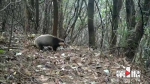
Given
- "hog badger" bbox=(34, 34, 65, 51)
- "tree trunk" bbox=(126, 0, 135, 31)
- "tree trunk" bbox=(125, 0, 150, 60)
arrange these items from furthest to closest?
1. "hog badger" bbox=(34, 34, 65, 51)
2. "tree trunk" bbox=(126, 0, 135, 31)
3. "tree trunk" bbox=(125, 0, 150, 60)

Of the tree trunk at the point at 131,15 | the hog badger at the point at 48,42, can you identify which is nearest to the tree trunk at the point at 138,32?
the tree trunk at the point at 131,15

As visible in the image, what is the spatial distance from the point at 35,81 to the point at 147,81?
2.49 meters

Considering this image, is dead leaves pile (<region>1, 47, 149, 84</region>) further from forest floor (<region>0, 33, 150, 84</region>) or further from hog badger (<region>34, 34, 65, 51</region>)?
hog badger (<region>34, 34, 65, 51</region>)

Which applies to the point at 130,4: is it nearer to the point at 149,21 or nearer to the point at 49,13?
the point at 149,21

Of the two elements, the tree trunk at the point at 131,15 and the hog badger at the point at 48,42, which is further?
the hog badger at the point at 48,42

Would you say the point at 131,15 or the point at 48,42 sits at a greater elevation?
the point at 131,15

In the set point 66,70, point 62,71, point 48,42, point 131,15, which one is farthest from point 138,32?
point 48,42

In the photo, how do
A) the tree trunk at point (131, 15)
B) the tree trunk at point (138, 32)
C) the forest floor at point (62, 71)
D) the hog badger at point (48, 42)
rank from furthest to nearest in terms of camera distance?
1. the hog badger at point (48, 42)
2. the tree trunk at point (131, 15)
3. the tree trunk at point (138, 32)
4. the forest floor at point (62, 71)

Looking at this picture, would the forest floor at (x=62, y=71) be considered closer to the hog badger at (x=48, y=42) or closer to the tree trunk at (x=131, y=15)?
the tree trunk at (x=131, y=15)

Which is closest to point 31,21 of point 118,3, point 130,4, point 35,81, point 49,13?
point 49,13

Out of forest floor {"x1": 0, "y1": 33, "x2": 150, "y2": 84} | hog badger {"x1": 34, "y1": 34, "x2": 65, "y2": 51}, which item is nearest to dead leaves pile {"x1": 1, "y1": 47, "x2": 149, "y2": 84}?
forest floor {"x1": 0, "y1": 33, "x2": 150, "y2": 84}

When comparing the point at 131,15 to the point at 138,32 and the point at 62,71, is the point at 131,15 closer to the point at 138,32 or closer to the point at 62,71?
the point at 138,32

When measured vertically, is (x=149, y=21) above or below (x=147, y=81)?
above

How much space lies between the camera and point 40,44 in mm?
7340
